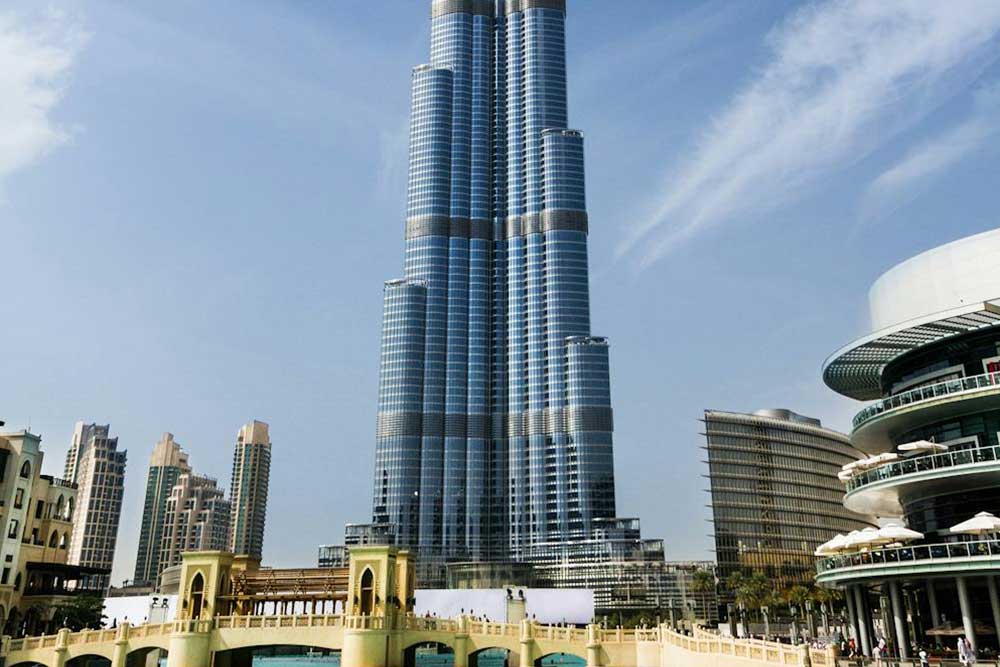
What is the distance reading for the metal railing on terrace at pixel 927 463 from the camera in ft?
167

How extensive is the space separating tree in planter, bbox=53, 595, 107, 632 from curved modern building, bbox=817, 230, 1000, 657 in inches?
3169

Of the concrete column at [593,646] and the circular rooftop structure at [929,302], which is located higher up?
the circular rooftop structure at [929,302]

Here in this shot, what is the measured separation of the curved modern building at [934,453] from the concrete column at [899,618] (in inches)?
3.5

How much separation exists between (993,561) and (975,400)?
1129 cm

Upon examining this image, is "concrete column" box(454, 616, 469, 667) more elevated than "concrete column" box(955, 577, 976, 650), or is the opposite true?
"concrete column" box(955, 577, 976, 650)

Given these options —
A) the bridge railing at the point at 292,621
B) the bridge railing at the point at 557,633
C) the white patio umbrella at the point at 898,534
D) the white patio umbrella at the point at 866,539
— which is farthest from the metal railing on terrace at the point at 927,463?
the bridge railing at the point at 292,621

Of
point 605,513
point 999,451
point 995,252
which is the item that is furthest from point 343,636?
point 605,513

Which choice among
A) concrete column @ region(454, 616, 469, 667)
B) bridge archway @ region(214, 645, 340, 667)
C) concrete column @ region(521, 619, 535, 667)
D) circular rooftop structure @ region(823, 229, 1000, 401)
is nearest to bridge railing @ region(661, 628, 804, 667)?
concrete column @ region(521, 619, 535, 667)

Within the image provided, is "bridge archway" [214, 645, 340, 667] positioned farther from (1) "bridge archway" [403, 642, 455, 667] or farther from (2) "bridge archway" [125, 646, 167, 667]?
(1) "bridge archway" [403, 642, 455, 667]

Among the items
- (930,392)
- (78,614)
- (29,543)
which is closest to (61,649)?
(78,614)

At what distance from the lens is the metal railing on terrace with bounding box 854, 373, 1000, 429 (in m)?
52.7

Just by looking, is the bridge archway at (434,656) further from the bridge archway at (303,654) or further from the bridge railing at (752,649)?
the bridge railing at (752,649)

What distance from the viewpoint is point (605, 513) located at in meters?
200

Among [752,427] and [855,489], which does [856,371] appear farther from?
[752,427]
